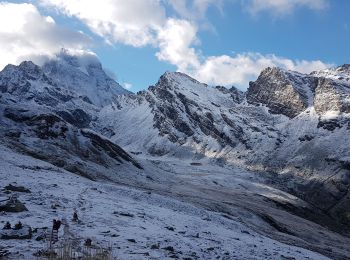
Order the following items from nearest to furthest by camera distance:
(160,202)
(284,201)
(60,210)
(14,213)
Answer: (14,213), (60,210), (160,202), (284,201)

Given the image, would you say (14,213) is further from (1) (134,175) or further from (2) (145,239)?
(1) (134,175)

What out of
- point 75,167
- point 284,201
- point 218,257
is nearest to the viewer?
point 218,257

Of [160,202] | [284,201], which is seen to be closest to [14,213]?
[160,202]

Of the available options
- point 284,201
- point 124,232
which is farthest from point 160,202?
point 284,201

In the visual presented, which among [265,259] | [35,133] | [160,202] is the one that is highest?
[35,133]

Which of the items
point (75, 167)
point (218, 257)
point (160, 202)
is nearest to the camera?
point (218, 257)

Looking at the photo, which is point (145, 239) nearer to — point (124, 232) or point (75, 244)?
point (124, 232)

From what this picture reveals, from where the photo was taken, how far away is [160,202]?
53.8m

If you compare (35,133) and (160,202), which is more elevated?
(35,133)

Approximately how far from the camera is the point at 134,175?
112000 mm

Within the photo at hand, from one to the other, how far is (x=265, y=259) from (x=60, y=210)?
1279 centimetres

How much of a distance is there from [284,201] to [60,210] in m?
124

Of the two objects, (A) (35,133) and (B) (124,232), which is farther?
(A) (35,133)

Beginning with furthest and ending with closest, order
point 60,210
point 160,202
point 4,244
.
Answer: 1. point 160,202
2. point 60,210
3. point 4,244
